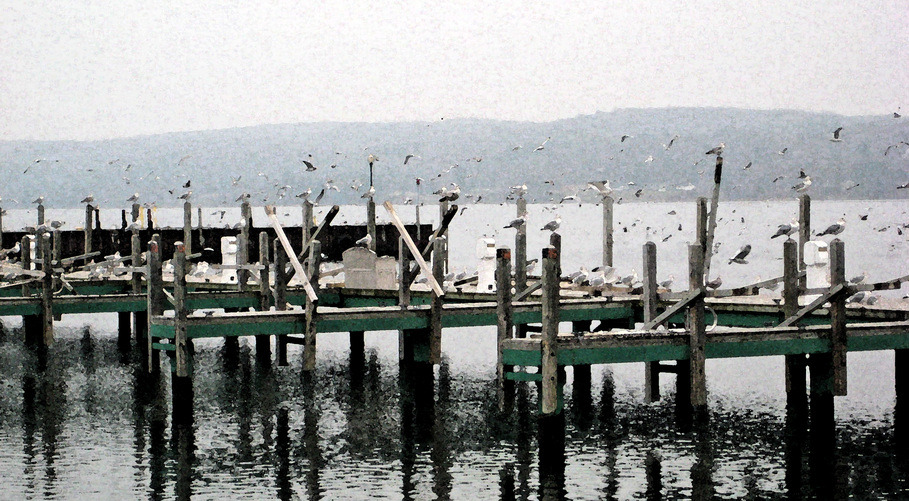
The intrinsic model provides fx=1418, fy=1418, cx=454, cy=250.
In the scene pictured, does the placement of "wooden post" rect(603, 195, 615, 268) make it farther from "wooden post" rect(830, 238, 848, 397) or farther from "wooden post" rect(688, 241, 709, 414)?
"wooden post" rect(688, 241, 709, 414)

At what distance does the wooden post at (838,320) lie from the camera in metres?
24.2

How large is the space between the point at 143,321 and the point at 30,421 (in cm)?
1009

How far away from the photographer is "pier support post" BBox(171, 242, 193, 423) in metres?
26.3

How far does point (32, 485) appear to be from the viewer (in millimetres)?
23453

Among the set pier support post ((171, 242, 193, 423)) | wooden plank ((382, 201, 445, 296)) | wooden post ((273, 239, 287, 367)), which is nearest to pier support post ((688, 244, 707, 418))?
wooden plank ((382, 201, 445, 296))

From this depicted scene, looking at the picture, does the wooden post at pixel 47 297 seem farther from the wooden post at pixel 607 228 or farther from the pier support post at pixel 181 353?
the wooden post at pixel 607 228

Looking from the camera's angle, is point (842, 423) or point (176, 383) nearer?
point (176, 383)

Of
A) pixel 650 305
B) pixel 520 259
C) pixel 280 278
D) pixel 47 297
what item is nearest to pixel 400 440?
pixel 520 259

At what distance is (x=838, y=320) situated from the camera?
24406 mm

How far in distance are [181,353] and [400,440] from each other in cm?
443

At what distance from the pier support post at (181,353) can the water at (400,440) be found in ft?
1.41

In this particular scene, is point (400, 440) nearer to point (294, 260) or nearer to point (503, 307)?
point (503, 307)

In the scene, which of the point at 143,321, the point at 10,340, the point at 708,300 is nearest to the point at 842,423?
the point at 708,300

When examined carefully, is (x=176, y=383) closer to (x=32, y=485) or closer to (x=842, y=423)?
(x=32, y=485)
